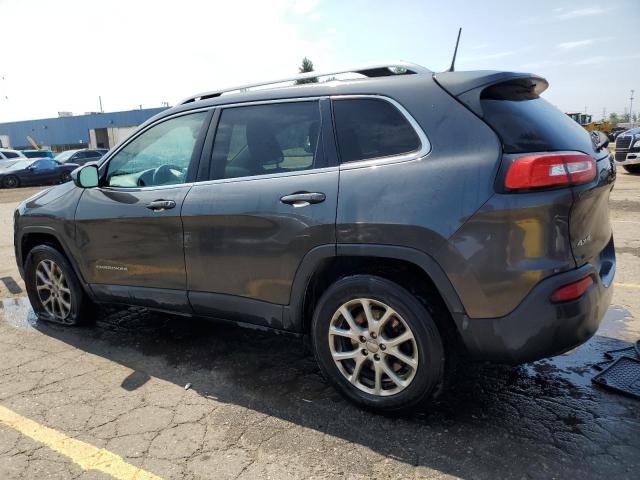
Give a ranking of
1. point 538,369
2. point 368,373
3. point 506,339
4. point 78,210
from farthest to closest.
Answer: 1. point 78,210
2. point 538,369
3. point 368,373
4. point 506,339

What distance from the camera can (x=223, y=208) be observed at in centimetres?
321

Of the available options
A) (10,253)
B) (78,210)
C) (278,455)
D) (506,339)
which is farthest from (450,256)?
(10,253)

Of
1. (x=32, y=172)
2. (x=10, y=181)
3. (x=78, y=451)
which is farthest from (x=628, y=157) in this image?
(x=10, y=181)

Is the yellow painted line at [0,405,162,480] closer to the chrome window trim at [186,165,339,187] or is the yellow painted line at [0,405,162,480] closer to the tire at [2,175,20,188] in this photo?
the chrome window trim at [186,165,339,187]

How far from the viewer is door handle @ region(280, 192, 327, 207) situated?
9.31ft

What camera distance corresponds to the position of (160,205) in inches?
139

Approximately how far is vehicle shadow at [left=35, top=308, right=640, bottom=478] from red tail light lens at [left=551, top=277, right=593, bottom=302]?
2.54 ft

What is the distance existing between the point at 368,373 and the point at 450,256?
0.88 metres

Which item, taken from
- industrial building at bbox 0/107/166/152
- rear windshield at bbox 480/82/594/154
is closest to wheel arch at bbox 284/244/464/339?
rear windshield at bbox 480/82/594/154

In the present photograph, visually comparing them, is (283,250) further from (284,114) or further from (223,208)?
(284,114)

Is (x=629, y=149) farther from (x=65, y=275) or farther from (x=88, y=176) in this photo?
(x=65, y=275)

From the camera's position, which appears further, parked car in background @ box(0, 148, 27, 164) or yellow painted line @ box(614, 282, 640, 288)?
parked car in background @ box(0, 148, 27, 164)

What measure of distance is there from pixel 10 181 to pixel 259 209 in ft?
81.0

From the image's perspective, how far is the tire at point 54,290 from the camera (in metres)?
4.35
